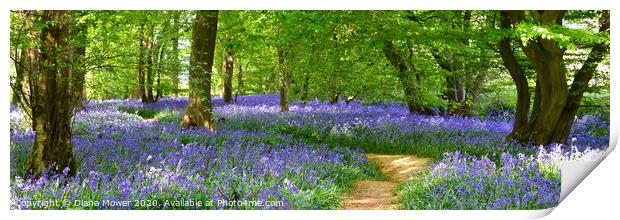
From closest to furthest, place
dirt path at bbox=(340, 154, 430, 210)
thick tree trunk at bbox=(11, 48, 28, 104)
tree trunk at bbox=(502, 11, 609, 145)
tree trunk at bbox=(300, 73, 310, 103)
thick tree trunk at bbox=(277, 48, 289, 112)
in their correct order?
thick tree trunk at bbox=(11, 48, 28, 104) < dirt path at bbox=(340, 154, 430, 210) < tree trunk at bbox=(502, 11, 609, 145) < tree trunk at bbox=(300, 73, 310, 103) < thick tree trunk at bbox=(277, 48, 289, 112)

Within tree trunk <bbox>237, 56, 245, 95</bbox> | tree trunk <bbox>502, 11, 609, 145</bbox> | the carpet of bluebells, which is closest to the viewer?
the carpet of bluebells

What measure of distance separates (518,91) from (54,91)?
7.01 meters

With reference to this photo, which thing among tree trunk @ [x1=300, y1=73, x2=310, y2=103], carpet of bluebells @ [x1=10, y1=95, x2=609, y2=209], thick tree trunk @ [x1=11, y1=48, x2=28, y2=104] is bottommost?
carpet of bluebells @ [x1=10, y1=95, x2=609, y2=209]

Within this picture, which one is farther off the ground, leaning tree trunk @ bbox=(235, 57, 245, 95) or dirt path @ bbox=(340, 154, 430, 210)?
leaning tree trunk @ bbox=(235, 57, 245, 95)

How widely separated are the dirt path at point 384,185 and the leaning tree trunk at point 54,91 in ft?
9.79

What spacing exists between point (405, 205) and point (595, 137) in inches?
118

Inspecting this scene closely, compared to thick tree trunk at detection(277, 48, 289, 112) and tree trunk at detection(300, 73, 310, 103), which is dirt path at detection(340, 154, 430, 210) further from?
thick tree trunk at detection(277, 48, 289, 112)

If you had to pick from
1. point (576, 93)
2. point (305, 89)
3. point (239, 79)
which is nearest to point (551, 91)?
point (576, 93)

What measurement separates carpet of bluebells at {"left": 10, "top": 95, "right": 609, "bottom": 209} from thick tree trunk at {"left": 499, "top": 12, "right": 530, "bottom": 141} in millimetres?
260

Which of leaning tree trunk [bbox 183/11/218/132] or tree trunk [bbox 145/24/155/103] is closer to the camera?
tree trunk [bbox 145/24/155/103]

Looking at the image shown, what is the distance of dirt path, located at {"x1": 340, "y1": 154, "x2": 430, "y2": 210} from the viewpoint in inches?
243

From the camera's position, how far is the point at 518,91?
9141 millimetres

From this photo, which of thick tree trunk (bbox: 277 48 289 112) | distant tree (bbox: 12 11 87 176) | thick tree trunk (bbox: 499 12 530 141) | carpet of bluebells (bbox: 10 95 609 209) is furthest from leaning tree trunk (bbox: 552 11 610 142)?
distant tree (bbox: 12 11 87 176)

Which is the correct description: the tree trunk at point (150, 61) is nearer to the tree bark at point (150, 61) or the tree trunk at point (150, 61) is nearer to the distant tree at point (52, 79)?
the tree bark at point (150, 61)
